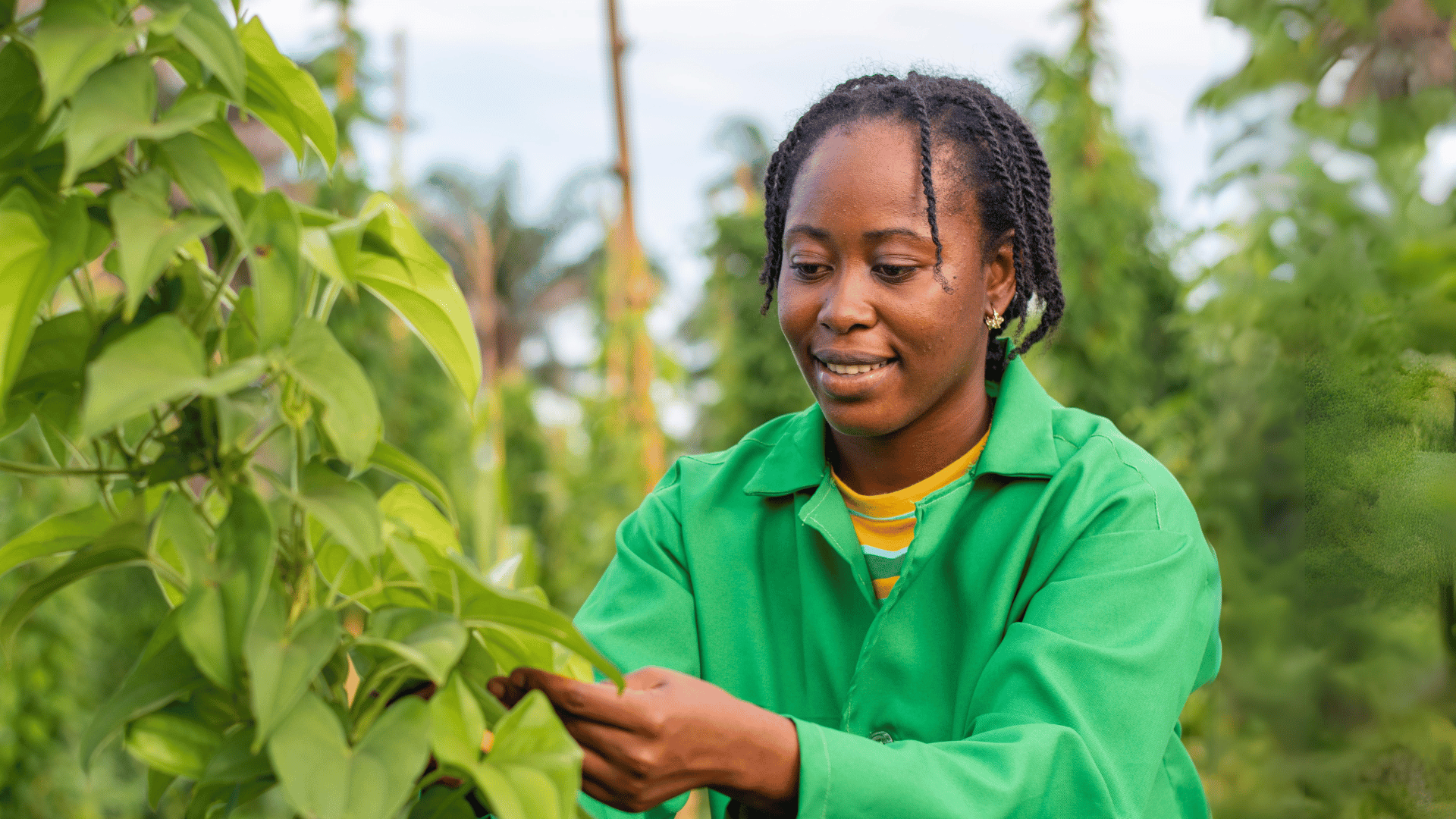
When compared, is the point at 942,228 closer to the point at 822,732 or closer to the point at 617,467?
the point at 822,732

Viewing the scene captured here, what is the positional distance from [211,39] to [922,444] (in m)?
0.85

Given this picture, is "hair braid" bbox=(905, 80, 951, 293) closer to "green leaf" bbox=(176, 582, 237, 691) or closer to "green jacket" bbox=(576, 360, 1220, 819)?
"green jacket" bbox=(576, 360, 1220, 819)

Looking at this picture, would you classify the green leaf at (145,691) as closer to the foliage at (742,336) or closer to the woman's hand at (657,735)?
the woman's hand at (657,735)

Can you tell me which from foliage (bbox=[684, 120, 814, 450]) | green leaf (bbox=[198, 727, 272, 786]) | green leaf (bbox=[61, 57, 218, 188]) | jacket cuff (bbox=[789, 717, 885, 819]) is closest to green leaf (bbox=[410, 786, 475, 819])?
green leaf (bbox=[198, 727, 272, 786])

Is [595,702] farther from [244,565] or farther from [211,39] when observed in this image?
[211,39]

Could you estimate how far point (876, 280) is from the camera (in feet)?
3.91

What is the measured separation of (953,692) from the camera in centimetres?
122

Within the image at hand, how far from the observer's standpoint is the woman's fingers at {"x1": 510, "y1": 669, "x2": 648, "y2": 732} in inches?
31.2

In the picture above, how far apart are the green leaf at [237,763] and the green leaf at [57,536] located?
18 cm

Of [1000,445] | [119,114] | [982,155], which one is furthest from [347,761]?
[982,155]

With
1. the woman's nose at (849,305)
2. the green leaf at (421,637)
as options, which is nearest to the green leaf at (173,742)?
the green leaf at (421,637)

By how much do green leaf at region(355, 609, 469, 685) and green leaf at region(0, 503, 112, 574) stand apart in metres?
0.22

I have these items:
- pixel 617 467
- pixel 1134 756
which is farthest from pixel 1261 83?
pixel 617 467

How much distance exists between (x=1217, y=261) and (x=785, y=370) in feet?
10.2
